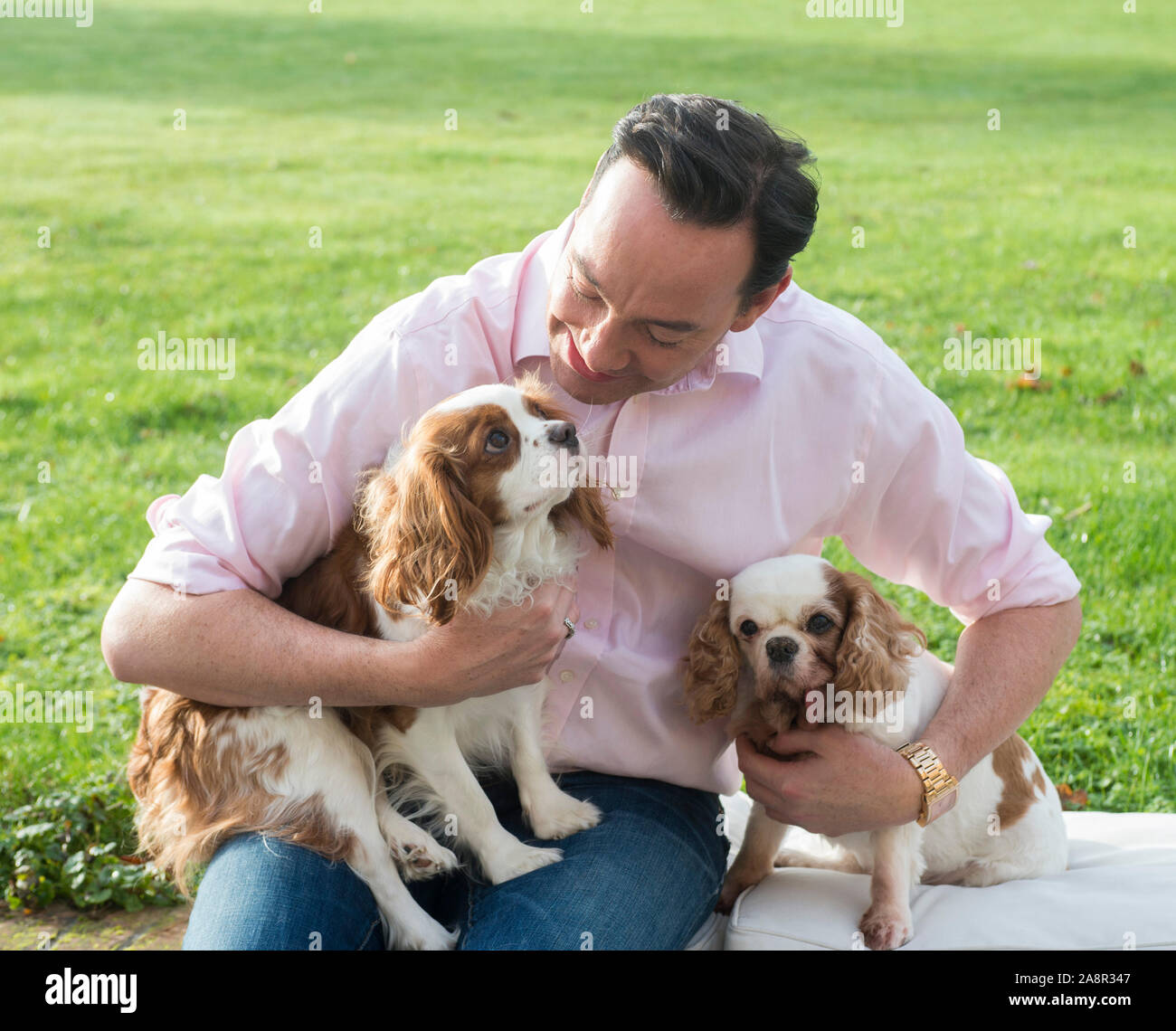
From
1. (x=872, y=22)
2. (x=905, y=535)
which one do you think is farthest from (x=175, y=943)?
(x=872, y=22)

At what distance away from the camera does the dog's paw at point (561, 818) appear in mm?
2705

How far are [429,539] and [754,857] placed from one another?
1221 mm

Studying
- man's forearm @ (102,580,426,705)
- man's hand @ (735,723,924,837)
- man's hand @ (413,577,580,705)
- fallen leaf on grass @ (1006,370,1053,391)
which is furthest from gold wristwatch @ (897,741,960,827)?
fallen leaf on grass @ (1006,370,1053,391)

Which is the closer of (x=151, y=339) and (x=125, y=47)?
(x=151, y=339)

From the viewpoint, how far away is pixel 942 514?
273 cm

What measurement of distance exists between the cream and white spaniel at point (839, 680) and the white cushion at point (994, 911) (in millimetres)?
74

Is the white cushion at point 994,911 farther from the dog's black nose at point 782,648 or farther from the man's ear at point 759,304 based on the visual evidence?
the man's ear at point 759,304

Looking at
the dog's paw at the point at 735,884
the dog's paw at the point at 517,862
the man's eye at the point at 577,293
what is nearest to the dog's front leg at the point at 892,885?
the dog's paw at the point at 735,884

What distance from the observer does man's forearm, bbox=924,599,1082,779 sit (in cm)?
269

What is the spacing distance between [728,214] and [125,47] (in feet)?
57.3

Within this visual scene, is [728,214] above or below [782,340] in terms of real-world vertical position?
above

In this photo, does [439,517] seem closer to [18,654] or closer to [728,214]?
[728,214]

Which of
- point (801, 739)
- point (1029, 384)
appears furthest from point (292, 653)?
point (1029, 384)

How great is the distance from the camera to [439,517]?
2305 mm
